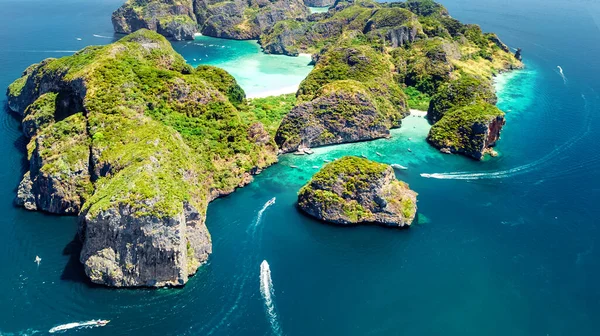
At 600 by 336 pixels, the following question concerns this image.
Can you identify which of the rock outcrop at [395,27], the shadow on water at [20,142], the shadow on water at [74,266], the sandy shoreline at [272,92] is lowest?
the shadow on water at [74,266]

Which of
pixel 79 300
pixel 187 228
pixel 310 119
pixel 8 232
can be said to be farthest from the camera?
pixel 310 119

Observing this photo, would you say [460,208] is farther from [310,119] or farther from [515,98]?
[515,98]

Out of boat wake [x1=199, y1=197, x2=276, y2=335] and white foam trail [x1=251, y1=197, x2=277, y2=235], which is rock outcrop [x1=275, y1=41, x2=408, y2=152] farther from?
boat wake [x1=199, y1=197, x2=276, y2=335]

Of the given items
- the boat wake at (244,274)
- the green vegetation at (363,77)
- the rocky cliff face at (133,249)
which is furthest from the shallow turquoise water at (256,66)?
the rocky cliff face at (133,249)

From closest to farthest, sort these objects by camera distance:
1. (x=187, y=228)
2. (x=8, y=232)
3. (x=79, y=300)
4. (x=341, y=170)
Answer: (x=79, y=300), (x=187, y=228), (x=8, y=232), (x=341, y=170)

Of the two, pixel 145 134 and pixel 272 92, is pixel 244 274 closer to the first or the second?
pixel 145 134

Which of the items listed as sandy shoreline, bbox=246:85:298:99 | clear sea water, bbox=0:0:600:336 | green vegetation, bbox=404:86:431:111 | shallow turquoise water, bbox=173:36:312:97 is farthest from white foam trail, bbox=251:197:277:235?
green vegetation, bbox=404:86:431:111

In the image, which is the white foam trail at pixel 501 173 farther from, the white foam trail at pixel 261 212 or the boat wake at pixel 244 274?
the boat wake at pixel 244 274

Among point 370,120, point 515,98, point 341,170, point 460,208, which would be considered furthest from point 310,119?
point 515,98

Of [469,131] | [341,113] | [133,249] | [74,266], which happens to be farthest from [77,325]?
[469,131]
